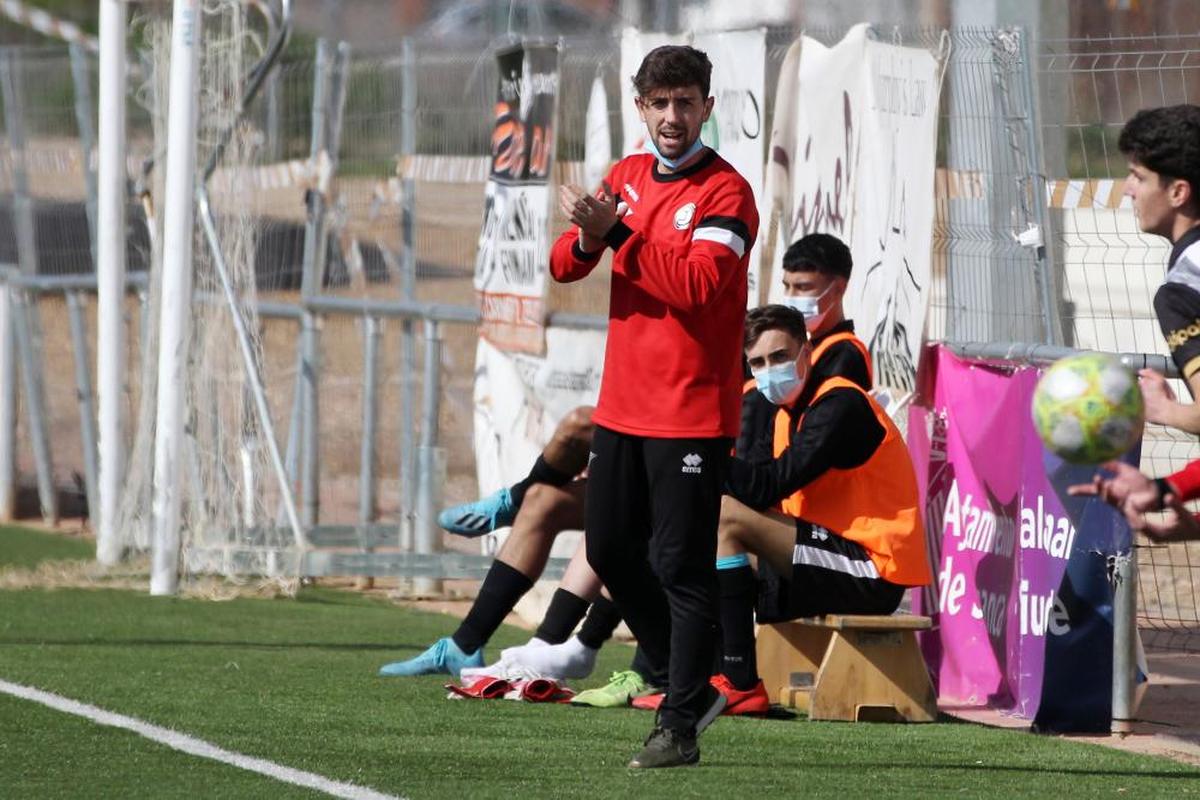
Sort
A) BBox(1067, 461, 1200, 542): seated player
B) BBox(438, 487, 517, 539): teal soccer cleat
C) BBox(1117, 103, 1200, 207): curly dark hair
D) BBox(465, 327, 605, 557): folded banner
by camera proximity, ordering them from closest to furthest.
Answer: BBox(1067, 461, 1200, 542): seated player < BBox(1117, 103, 1200, 207): curly dark hair < BBox(438, 487, 517, 539): teal soccer cleat < BBox(465, 327, 605, 557): folded banner

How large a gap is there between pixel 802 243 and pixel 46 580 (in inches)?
202

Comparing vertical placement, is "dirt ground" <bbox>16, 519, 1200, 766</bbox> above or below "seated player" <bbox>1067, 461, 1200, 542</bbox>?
below

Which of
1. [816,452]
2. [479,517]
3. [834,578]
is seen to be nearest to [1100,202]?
[816,452]

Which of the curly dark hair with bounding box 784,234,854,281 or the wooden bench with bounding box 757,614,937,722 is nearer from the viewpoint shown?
the wooden bench with bounding box 757,614,937,722

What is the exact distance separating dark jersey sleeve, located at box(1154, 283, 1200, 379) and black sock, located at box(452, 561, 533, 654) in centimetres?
338

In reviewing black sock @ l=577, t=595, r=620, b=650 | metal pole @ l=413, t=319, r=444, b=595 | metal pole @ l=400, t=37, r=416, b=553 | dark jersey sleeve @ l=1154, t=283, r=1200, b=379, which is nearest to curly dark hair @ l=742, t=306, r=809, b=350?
black sock @ l=577, t=595, r=620, b=650

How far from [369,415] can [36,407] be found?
12.5ft

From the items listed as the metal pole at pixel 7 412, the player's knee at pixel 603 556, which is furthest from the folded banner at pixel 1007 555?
the metal pole at pixel 7 412

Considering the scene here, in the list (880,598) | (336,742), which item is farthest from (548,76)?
(336,742)

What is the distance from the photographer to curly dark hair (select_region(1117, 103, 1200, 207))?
5223mm

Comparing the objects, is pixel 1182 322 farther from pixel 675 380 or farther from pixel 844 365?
pixel 844 365

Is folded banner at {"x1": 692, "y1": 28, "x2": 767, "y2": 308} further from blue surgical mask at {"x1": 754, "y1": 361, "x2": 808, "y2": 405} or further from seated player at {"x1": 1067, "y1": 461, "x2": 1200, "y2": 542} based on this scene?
seated player at {"x1": 1067, "y1": 461, "x2": 1200, "y2": 542}

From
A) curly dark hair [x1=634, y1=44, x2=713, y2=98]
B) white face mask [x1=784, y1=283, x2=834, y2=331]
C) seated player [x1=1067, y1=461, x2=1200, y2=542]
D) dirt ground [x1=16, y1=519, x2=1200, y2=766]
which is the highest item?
curly dark hair [x1=634, y1=44, x2=713, y2=98]

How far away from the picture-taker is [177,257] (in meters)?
10.6
